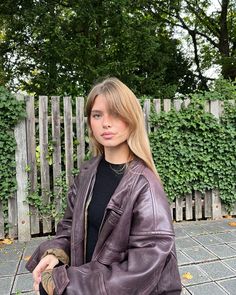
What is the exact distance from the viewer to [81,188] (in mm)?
1579

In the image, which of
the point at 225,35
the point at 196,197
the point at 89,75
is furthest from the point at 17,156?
the point at 225,35

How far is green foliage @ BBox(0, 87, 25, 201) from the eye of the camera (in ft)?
13.3

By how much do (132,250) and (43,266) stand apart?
496 millimetres

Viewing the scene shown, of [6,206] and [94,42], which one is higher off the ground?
[94,42]

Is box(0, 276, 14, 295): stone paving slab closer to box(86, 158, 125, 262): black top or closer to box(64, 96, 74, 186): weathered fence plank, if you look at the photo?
box(64, 96, 74, 186): weathered fence plank

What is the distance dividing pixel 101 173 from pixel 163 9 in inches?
530

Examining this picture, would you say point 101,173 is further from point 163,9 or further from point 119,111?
point 163,9

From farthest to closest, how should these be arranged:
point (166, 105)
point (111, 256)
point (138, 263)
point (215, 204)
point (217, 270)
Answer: point (215, 204), point (166, 105), point (217, 270), point (111, 256), point (138, 263)

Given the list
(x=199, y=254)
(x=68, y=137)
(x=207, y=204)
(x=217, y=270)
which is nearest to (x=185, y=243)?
(x=199, y=254)

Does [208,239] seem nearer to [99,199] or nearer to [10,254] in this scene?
[10,254]

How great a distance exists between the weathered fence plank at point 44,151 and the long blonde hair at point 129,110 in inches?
112

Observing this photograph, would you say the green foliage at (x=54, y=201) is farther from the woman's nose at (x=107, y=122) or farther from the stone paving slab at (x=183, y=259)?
the woman's nose at (x=107, y=122)

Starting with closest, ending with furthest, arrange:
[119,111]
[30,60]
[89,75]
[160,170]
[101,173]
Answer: [119,111] < [101,173] < [160,170] < [89,75] < [30,60]

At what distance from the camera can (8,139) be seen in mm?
4102
